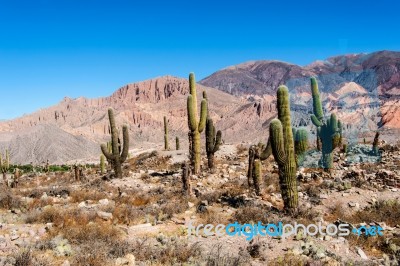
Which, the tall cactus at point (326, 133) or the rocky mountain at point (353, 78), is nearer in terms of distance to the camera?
the tall cactus at point (326, 133)

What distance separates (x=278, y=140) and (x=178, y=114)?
105753mm

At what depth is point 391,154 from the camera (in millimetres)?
18281

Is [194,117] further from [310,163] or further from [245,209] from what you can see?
[245,209]

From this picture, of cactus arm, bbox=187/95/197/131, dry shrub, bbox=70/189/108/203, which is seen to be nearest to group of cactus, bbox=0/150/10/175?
cactus arm, bbox=187/95/197/131

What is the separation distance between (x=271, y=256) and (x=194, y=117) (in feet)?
36.8

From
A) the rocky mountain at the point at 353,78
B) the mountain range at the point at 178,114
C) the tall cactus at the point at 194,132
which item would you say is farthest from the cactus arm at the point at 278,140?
the rocky mountain at the point at 353,78

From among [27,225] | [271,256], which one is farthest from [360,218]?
[27,225]

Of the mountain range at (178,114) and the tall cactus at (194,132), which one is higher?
the mountain range at (178,114)

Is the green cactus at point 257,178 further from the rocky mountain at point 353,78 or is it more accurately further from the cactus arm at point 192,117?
the rocky mountain at point 353,78

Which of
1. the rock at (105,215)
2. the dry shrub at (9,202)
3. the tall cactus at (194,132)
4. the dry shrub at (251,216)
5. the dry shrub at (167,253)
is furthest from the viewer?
the tall cactus at (194,132)

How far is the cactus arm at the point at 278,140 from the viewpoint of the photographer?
9.34 meters

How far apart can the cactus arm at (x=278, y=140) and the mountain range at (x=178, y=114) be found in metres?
25.0

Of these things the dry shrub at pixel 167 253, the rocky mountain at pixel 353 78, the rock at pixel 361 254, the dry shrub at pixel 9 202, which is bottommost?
the rock at pixel 361 254

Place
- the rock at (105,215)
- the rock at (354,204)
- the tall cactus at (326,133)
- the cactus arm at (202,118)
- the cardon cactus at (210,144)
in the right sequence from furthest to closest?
the cardon cactus at (210,144) → the cactus arm at (202,118) → the tall cactus at (326,133) → the rock at (354,204) → the rock at (105,215)
